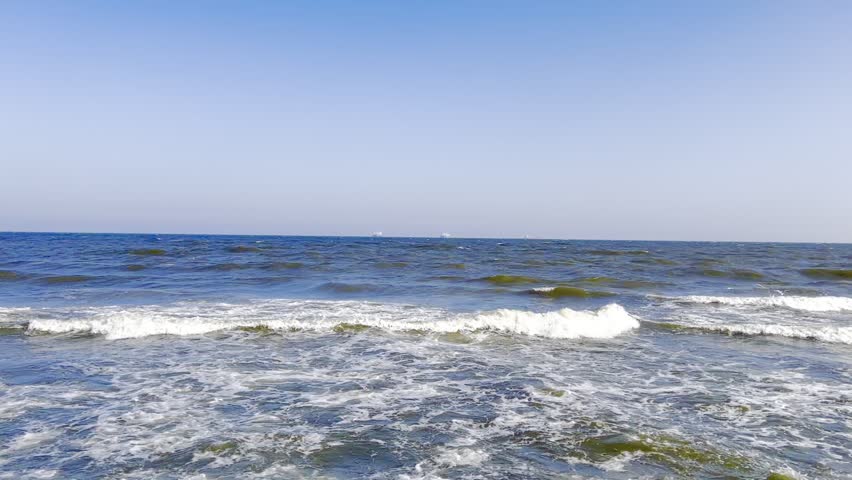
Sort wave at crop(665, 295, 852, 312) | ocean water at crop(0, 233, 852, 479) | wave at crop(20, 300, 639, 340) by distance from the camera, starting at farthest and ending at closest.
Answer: wave at crop(665, 295, 852, 312) → wave at crop(20, 300, 639, 340) → ocean water at crop(0, 233, 852, 479)

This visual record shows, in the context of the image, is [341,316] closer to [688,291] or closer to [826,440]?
[826,440]

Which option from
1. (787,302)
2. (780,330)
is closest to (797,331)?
(780,330)

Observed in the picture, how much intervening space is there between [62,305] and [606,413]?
16723mm

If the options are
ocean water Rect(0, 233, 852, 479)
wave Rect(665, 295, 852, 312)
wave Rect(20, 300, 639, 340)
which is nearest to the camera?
ocean water Rect(0, 233, 852, 479)

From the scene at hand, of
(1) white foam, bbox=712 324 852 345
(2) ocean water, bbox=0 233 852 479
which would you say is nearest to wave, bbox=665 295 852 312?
(2) ocean water, bbox=0 233 852 479

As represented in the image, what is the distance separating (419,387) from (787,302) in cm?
1666

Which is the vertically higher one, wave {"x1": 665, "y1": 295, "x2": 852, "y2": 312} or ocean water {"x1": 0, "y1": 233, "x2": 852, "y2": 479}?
wave {"x1": 665, "y1": 295, "x2": 852, "y2": 312}

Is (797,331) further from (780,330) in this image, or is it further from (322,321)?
(322,321)

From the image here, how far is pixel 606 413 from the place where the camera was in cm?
688

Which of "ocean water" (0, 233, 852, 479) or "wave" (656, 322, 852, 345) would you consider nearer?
"ocean water" (0, 233, 852, 479)

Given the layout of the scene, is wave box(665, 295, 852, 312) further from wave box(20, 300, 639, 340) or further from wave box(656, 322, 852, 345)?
wave box(20, 300, 639, 340)

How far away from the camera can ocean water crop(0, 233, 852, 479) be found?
213 inches

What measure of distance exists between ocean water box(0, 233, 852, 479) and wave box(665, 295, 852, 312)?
0.15 metres

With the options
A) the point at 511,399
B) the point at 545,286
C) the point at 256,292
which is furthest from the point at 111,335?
the point at 545,286
